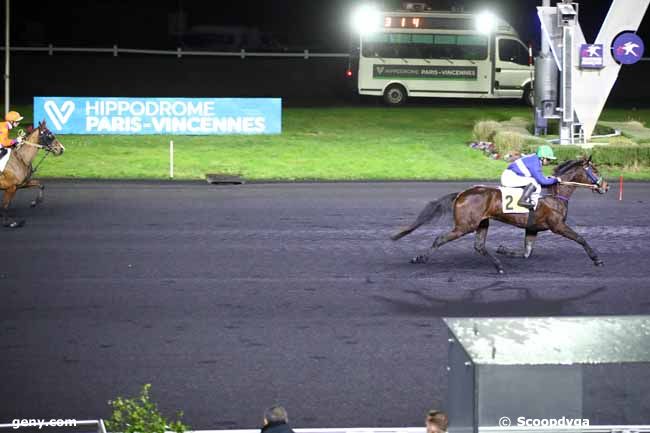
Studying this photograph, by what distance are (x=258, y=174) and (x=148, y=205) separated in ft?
14.4

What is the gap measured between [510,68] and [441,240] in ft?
71.0

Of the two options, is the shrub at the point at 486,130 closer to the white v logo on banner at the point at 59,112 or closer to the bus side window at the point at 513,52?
the bus side window at the point at 513,52

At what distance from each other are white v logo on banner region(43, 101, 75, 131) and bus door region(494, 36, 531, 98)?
14.7 m

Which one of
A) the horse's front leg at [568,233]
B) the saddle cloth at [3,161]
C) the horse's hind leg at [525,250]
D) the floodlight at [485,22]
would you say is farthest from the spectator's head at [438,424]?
the floodlight at [485,22]

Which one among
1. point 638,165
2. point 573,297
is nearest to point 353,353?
point 573,297

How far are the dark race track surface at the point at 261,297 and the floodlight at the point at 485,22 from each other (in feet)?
46.8

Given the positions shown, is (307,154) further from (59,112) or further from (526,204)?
(526,204)

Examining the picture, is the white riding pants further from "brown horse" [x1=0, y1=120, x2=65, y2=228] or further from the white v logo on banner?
the white v logo on banner

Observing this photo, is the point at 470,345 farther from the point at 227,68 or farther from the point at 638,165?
the point at 227,68

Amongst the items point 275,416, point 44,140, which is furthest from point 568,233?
point 275,416

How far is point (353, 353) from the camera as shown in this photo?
11.7 m

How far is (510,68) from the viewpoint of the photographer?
119 ft

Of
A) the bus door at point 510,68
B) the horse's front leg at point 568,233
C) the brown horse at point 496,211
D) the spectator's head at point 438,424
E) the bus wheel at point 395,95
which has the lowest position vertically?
the spectator's head at point 438,424

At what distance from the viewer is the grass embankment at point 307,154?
82.2 ft
